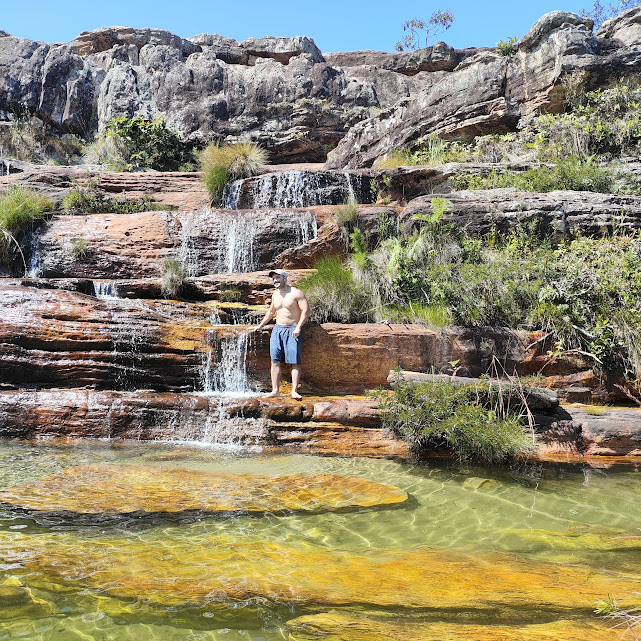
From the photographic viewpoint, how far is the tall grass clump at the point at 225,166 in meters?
12.2

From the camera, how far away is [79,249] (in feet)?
33.1

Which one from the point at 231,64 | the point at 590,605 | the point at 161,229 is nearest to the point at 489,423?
the point at 590,605

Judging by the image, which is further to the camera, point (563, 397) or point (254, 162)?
point (254, 162)

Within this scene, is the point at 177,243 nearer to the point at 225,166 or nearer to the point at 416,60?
the point at 225,166

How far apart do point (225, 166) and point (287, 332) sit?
6836 millimetres

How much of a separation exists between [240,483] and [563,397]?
15.6 ft

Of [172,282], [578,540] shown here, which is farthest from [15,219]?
[578,540]

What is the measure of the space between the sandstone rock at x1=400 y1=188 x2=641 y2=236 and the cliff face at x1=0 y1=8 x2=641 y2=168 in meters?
5.32

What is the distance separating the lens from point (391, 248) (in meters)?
9.03

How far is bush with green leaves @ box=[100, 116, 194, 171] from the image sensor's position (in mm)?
16578

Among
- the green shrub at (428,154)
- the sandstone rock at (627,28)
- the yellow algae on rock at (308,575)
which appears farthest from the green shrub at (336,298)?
the sandstone rock at (627,28)

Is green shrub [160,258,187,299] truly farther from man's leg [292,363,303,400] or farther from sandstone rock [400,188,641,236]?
sandstone rock [400,188,641,236]

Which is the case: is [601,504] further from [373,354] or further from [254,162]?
[254,162]

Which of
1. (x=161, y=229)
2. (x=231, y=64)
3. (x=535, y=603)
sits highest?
(x=231, y=64)
